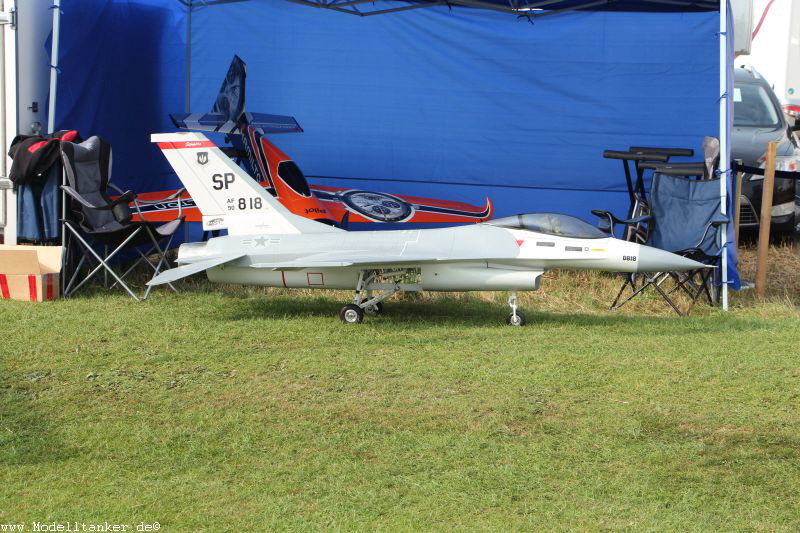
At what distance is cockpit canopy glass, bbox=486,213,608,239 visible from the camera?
8664 millimetres

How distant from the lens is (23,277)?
9.39 meters

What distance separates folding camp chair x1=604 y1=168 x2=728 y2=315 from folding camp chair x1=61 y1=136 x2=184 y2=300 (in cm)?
497

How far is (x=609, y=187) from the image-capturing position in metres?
12.4

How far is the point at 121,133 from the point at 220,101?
153 cm

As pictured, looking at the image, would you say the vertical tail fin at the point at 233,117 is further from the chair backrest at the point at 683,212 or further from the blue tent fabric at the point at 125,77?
the chair backrest at the point at 683,212

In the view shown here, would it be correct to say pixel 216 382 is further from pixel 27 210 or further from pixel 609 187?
pixel 609 187

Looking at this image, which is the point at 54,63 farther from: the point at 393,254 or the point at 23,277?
the point at 393,254

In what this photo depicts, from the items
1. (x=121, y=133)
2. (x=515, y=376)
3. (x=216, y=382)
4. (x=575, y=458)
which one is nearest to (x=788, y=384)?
(x=515, y=376)

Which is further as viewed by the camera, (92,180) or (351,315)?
(92,180)

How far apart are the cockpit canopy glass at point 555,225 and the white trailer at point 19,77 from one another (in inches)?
203

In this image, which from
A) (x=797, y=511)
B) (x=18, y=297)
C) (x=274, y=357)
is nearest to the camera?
(x=797, y=511)

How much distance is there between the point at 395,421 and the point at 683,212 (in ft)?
17.8

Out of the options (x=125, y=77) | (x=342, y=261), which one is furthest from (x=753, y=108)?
(x=125, y=77)

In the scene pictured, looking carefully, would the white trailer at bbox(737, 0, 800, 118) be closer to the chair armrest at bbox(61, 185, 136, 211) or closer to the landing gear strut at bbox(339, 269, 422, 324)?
the landing gear strut at bbox(339, 269, 422, 324)
